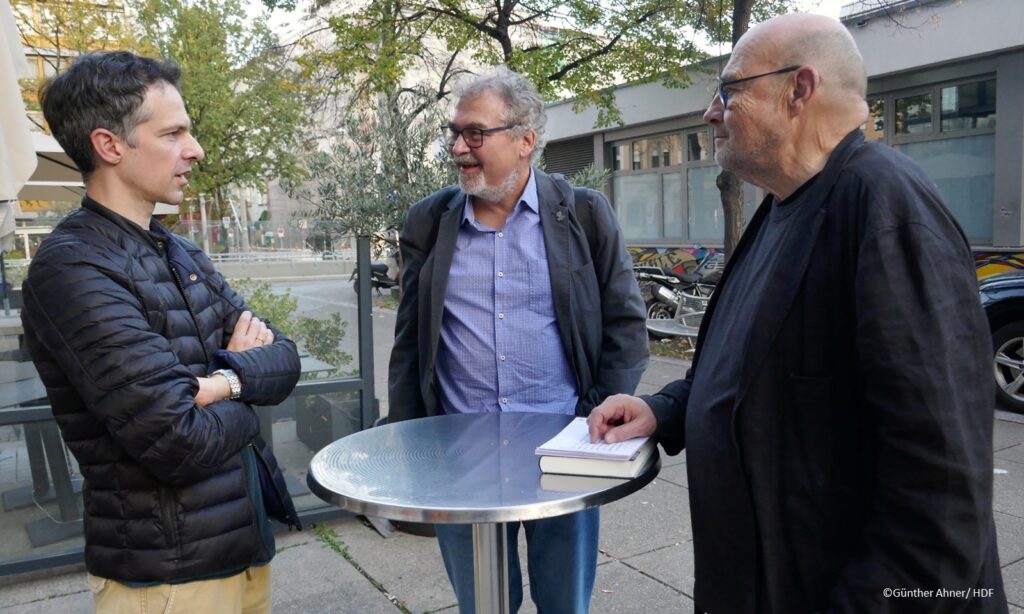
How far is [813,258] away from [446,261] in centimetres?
137

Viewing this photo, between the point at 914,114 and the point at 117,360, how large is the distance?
44.0 feet

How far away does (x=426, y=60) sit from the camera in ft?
50.7

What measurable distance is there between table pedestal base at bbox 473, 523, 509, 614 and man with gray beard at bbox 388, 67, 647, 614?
0.42 m

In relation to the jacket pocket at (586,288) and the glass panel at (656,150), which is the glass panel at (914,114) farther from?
the jacket pocket at (586,288)

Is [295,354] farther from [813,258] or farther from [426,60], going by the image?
[426,60]

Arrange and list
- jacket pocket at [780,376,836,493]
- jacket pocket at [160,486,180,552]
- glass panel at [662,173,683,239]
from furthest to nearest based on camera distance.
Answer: glass panel at [662,173,683,239], jacket pocket at [160,486,180,552], jacket pocket at [780,376,836,493]

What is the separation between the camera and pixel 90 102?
1814 mm

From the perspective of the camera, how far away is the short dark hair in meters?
1.82

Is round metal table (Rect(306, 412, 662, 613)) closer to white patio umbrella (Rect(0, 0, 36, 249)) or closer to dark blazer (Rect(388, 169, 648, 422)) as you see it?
dark blazer (Rect(388, 169, 648, 422))

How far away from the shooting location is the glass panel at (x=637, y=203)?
17.5 m

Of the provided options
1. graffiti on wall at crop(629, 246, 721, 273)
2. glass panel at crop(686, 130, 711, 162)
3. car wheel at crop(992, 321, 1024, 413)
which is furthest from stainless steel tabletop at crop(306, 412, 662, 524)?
glass panel at crop(686, 130, 711, 162)

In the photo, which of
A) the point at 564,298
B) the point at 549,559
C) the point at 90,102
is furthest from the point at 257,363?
the point at 549,559

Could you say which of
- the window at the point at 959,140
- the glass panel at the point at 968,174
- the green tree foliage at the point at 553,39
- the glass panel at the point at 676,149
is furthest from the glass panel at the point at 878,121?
the glass panel at the point at 676,149

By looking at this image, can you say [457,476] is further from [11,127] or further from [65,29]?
[65,29]
